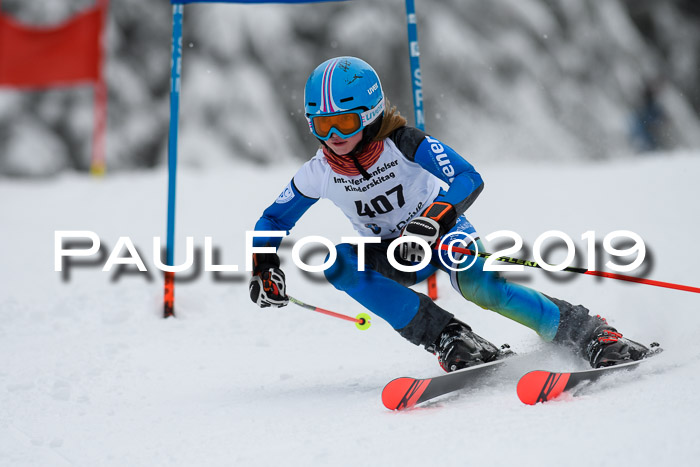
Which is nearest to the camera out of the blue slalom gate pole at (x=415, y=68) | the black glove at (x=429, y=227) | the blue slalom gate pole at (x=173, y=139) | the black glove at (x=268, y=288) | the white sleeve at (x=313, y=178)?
the black glove at (x=429, y=227)

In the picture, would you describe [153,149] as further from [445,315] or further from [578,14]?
[445,315]

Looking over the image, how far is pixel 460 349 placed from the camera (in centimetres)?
308

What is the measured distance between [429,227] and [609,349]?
0.87 metres

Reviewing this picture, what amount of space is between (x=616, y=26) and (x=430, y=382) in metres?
15.4

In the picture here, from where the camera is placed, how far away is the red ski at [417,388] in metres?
2.79

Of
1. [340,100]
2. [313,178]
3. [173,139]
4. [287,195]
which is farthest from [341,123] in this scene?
[173,139]

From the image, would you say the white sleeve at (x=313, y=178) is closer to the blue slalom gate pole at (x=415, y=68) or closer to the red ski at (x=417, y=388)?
the red ski at (x=417, y=388)

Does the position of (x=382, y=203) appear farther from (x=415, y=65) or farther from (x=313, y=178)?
(x=415, y=65)

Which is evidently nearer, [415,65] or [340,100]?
[340,100]

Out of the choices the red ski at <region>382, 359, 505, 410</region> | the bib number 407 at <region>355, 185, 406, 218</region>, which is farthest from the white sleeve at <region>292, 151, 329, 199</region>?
the red ski at <region>382, 359, 505, 410</region>

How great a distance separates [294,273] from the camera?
18.0 ft

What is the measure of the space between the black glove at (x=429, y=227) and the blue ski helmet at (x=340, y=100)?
0.48m

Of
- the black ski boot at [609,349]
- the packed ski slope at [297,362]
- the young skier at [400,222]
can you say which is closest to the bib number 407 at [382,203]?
the young skier at [400,222]

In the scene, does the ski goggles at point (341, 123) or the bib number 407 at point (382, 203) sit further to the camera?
the bib number 407 at point (382, 203)
